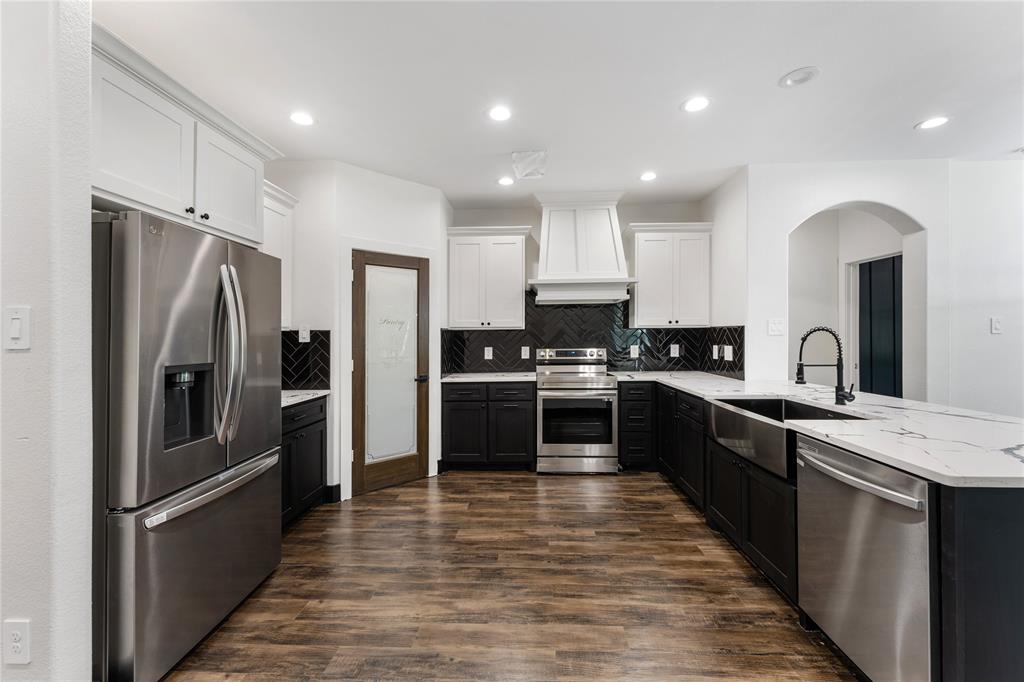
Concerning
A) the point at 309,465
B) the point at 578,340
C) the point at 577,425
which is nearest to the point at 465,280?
the point at 578,340

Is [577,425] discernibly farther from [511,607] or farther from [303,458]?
[303,458]

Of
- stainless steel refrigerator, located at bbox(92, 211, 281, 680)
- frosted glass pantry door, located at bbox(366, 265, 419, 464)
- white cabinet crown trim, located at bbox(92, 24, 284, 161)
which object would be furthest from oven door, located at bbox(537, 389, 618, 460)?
white cabinet crown trim, located at bbox(92, 24, 284, 161)

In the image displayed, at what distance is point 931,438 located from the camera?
170 centimetres

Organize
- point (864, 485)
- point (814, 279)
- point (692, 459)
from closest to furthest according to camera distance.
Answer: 1. point (864, 485)
2. point (692, 459)
3. point (814, 279)

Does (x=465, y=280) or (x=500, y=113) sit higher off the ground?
(x=500, y=113)

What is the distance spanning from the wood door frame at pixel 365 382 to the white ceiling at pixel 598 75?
0.89 meters

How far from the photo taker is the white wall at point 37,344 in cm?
134

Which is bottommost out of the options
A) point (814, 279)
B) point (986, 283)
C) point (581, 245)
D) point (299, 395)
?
point (299, 395)

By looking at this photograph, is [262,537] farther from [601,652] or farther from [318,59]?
[318,59]

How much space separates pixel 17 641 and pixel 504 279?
158 inches

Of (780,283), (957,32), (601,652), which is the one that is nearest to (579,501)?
(601,652)

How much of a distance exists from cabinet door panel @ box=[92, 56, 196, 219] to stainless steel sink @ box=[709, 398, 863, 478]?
3.03m

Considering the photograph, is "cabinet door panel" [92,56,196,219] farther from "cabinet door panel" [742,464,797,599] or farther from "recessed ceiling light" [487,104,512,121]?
"cabinet door panel" [742,464,797,599]

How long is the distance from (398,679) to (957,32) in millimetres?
3793
